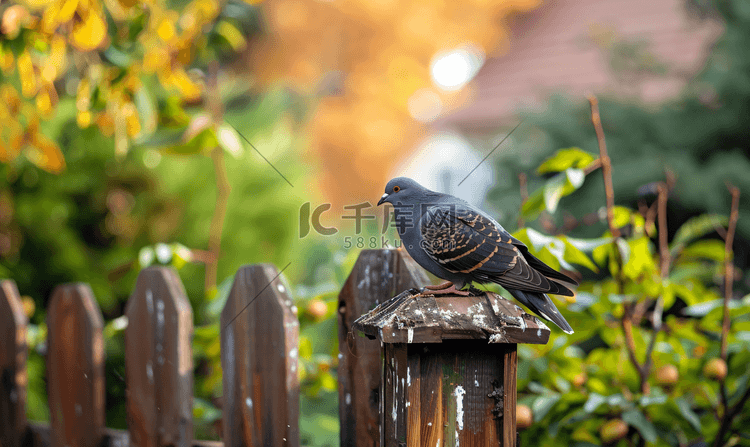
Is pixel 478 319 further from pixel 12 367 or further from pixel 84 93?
pixel 12 367

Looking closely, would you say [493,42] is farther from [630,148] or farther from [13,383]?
[13,383]

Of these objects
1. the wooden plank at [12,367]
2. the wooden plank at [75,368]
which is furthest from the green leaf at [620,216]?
the wooden plank at [12,367]

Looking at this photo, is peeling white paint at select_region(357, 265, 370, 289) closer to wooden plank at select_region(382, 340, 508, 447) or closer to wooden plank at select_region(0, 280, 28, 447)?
wooden plank at select_region(382, 340, 508, 447)

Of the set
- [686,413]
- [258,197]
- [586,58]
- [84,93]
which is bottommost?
[686,413]

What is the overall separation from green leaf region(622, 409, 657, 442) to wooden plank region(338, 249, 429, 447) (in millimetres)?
593

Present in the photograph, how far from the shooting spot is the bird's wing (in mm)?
993

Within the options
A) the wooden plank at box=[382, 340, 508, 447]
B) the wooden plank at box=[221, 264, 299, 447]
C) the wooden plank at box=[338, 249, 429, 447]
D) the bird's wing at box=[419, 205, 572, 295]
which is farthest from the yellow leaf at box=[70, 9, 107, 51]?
the wooden plank at box=[382, 340, 508, 447]

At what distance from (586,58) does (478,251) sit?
6483 mm

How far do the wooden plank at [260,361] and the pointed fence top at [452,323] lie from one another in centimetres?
49

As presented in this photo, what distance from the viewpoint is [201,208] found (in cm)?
305

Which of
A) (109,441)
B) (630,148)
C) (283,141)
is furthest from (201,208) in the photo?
(630,148)

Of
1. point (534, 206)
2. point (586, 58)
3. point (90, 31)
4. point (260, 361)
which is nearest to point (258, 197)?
point (90, 31)

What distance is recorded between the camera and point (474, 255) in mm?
1017

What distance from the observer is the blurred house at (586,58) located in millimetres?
3547
